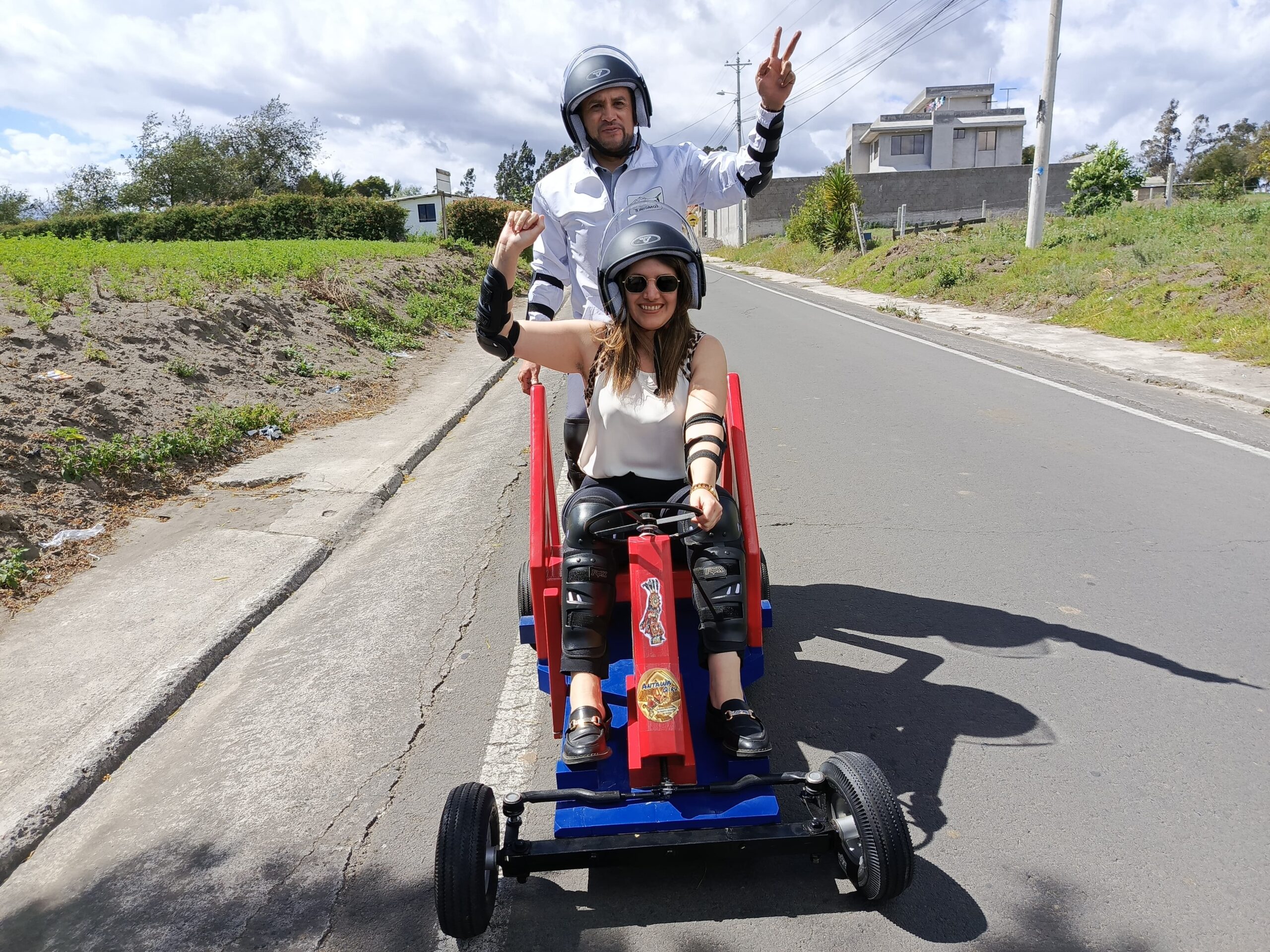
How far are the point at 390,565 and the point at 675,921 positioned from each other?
10.9 feet

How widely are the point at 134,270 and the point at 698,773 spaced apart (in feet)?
33.6

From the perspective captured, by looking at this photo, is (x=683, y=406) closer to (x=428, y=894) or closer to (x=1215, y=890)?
(x=428, y=894)

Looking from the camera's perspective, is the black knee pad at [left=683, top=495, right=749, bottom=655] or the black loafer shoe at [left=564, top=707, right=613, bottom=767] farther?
the black knee pad at [left=683, top=495, right=749, bottom=655]

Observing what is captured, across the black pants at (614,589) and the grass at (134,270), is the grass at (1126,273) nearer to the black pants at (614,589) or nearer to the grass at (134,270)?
the black pants at (614,589)

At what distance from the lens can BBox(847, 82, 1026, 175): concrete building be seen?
219ft

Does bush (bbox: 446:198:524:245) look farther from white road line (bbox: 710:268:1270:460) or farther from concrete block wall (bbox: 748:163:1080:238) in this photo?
concrete block wall (bbox: 748:163:1080:238)

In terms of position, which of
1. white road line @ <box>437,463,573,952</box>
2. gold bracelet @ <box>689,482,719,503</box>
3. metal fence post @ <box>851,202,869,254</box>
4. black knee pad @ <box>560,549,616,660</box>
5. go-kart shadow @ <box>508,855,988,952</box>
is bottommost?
white road line @ <box>437,463,573,952</box>

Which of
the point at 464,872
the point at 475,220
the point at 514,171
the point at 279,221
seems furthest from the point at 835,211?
the point at 514,171

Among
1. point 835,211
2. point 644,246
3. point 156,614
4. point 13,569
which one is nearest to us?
point 644,246

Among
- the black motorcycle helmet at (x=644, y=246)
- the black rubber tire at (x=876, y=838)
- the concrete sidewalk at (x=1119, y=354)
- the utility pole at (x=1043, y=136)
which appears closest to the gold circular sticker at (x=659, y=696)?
the black rubber tire at (x=876, y=838)

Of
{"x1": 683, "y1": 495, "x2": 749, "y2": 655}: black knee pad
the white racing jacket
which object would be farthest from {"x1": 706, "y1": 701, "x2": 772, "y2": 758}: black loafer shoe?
the white racing jacket

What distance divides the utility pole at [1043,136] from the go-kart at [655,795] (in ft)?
58.3

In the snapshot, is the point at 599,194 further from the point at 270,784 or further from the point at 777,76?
the point at 270,784

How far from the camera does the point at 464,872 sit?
2.30 metres
